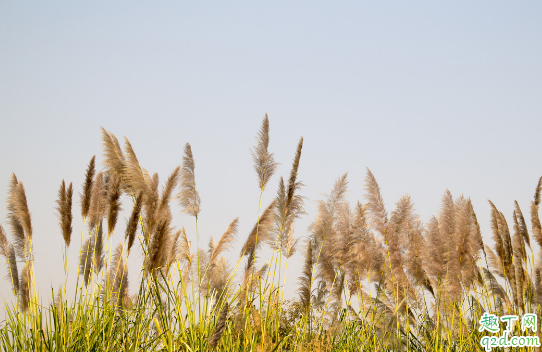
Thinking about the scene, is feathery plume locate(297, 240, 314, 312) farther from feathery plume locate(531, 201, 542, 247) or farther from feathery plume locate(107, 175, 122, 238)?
feathery plume locate(531, 201, 542, 247)

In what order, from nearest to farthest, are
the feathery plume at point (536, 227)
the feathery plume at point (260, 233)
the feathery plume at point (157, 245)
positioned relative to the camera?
the feathery plume at point (157, 245), the feathery plume at point (260, 233), the feathery plume at point (536, 227)

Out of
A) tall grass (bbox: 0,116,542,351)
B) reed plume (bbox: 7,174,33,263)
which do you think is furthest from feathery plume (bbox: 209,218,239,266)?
reed plume (bbox: 7,174,33,263)

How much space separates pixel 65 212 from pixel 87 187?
11.8 inches

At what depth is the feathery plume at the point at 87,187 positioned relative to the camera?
454 centimetres

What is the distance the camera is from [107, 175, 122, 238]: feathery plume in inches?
169

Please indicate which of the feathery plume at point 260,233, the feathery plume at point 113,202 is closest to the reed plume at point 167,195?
the feathery plume at point 113,202

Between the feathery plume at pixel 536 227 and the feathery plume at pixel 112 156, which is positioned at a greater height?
the feathery plume at pixel 112 156

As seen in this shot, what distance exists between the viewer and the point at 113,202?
14.1ft

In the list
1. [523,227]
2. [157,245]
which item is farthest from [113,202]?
[523,227]

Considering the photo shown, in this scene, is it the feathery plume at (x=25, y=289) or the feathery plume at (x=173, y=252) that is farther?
the feathery plume at (x=25, y=289)

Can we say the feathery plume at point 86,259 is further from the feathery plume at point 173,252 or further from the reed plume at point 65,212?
the feathery plume at point 173,252

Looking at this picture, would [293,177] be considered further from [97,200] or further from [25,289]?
[25,289]

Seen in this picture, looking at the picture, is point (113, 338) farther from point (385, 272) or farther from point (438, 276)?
point (438, 276)

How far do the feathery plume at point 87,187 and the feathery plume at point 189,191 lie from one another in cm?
95
